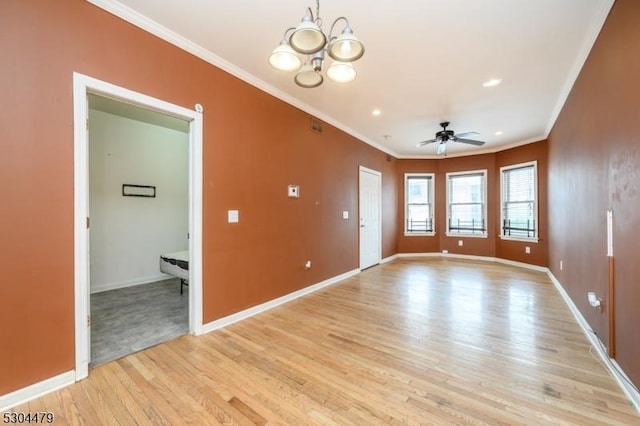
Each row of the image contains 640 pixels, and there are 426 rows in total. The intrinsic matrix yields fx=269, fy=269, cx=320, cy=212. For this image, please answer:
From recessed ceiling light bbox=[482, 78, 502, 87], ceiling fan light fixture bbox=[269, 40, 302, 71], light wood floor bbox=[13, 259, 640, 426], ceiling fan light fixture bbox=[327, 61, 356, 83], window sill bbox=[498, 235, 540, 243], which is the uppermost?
recessed ceiling light bbox=[482, 78, 502, 87]

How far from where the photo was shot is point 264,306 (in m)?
3.39

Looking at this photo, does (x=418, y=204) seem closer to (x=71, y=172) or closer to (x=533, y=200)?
(x=533, y=200)

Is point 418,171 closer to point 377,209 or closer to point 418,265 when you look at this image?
point 377,209

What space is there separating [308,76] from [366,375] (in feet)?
7.44

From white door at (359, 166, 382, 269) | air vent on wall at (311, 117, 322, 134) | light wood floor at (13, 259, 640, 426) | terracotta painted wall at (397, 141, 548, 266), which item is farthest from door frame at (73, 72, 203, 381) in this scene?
terracotta painted wall at (397, 141, 548, 266)

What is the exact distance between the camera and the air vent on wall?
4.24m

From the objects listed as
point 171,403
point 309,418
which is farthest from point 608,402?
point 171,403

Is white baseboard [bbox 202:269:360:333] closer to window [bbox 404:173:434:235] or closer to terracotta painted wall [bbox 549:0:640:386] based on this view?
terracotta painted wall [bbox 549:0:640:386]

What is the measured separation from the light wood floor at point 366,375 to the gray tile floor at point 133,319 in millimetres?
216

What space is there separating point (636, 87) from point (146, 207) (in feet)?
19.8

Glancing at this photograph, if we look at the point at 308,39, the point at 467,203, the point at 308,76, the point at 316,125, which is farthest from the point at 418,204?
the point at 308,39

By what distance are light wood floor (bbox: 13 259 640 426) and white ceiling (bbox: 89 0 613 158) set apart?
2808 millimetres

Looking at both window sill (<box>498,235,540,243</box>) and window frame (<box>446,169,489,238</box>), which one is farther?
window frame (<box>446,169,489,238</box>)

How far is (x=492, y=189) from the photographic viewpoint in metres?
6.69
